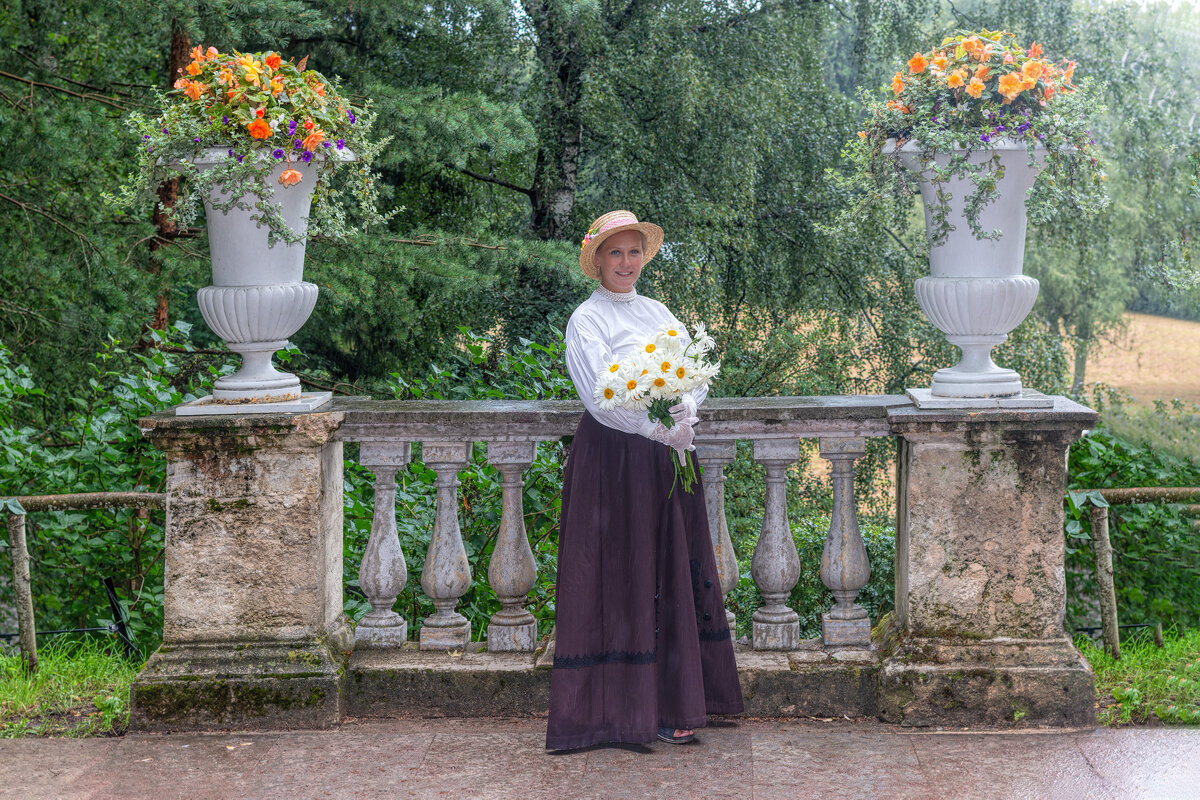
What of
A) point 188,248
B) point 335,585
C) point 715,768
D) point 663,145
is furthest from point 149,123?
point 663,145

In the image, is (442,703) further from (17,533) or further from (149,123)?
(149,123)

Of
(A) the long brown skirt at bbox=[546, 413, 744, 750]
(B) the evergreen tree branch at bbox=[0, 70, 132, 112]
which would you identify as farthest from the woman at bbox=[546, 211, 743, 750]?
(B) the evergreen tree branch at bbox=[0, 70, 132, 112]

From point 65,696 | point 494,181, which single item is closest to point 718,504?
point 65,696

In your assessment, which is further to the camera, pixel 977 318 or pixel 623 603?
pixel 977 318

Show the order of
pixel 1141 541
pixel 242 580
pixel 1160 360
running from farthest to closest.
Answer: pixel 1160 360 < pixel 1141 541 < pixel 242 580

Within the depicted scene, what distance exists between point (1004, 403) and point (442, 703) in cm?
214

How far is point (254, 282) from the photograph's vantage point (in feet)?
11.8

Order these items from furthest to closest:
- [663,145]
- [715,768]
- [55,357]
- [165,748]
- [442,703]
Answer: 1. [663,145]
2. [55,357]
3. [442,703]
4. [165,748]
5. [715,768]

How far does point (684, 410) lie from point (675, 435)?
9 centimetres

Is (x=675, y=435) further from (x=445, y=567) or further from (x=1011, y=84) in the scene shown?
(x=1011, y=84)

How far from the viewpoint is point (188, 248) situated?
7.68 m

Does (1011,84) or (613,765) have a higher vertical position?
(1011,84)

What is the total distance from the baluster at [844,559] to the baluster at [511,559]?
1041mm

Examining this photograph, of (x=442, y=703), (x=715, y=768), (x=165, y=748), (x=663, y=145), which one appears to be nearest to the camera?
(x=715, y=768)
